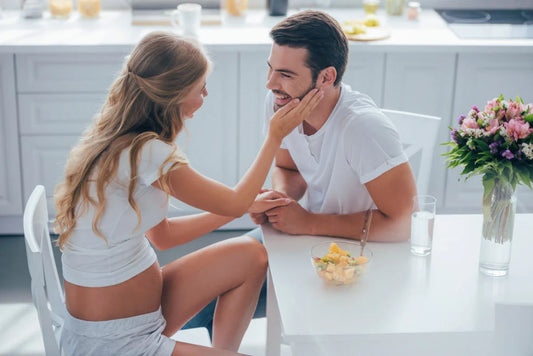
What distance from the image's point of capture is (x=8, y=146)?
313 cm

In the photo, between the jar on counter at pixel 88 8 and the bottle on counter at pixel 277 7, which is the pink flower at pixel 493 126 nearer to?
the bottle on counter at pixel 277 7

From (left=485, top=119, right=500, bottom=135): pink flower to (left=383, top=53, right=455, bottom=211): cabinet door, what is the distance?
1708mm

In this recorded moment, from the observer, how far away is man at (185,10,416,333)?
5.68ft

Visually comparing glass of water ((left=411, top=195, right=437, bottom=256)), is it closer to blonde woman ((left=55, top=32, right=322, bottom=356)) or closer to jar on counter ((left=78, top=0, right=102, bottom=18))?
blonde woman ((left=55, top=32, right=322, bottom=356))

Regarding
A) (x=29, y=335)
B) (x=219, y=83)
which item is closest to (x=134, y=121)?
(x=29, y=335)

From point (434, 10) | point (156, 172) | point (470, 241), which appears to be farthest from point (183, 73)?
point (434, 10)

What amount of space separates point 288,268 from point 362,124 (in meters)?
0.45

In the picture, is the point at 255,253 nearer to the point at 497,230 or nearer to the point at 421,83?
the point at 497,230

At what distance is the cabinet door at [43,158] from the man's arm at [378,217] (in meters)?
1.67

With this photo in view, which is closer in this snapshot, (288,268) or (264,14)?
(288,268)

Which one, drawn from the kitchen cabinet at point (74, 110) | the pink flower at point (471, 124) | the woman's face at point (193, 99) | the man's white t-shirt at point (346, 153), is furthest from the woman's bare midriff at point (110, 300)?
the kitchen cabinet at point (74, 110)

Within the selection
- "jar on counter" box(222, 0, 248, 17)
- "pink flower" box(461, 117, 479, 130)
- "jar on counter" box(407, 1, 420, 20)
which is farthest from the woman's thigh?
"jar on counter" box(407, 1, 420, 20)

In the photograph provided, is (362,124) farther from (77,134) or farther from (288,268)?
(77,134)

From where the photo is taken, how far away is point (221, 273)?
71.5 inches
